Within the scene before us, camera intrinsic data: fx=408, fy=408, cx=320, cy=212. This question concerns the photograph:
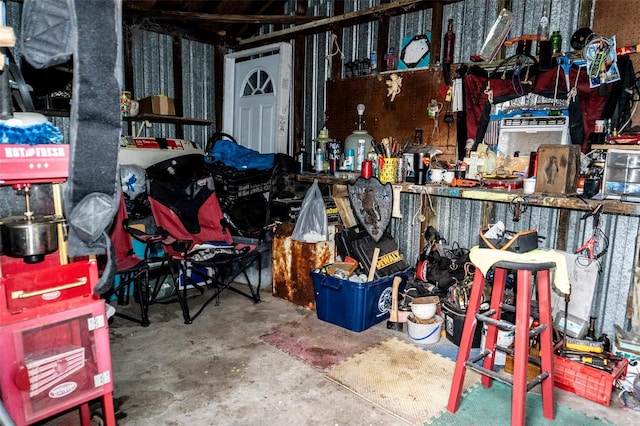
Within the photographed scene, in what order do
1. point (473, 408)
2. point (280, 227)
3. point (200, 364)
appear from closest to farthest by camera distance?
point (473, 408), point (200, 364), point (280, 227)

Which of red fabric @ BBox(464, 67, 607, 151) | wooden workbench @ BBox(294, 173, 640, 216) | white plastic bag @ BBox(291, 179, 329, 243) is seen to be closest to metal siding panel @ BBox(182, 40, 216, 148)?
white plastic bag @ BBox(291, 179, 329, 243)

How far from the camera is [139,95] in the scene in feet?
15.6

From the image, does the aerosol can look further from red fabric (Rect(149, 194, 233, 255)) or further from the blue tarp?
red fabric (Rect(149, 194, 233, 255))

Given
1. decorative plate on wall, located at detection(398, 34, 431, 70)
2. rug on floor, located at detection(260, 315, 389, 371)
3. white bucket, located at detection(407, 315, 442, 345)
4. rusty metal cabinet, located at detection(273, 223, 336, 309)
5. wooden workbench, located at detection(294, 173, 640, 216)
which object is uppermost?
decorative plate on wall, located at detection(398, 34, 431, 70)

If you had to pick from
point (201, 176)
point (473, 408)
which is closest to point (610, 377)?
point (473, 408)

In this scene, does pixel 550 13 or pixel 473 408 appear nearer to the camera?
pixel 473 408

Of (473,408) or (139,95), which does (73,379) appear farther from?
(139,95)

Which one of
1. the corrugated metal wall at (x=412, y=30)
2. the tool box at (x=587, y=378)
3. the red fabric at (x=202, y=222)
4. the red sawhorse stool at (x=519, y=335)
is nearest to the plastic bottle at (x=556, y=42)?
the corrugated metal wall at (x=412, y=30)

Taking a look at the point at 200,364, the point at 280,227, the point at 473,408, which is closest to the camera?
the point at 473,408

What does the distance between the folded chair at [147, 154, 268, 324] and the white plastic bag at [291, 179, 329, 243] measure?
43 centimetres

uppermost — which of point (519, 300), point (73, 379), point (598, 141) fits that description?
point (598, 141)

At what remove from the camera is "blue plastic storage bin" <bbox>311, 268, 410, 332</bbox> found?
3107 millimetres

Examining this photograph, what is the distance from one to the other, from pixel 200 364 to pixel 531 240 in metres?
2.10

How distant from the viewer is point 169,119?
15.7 feet
